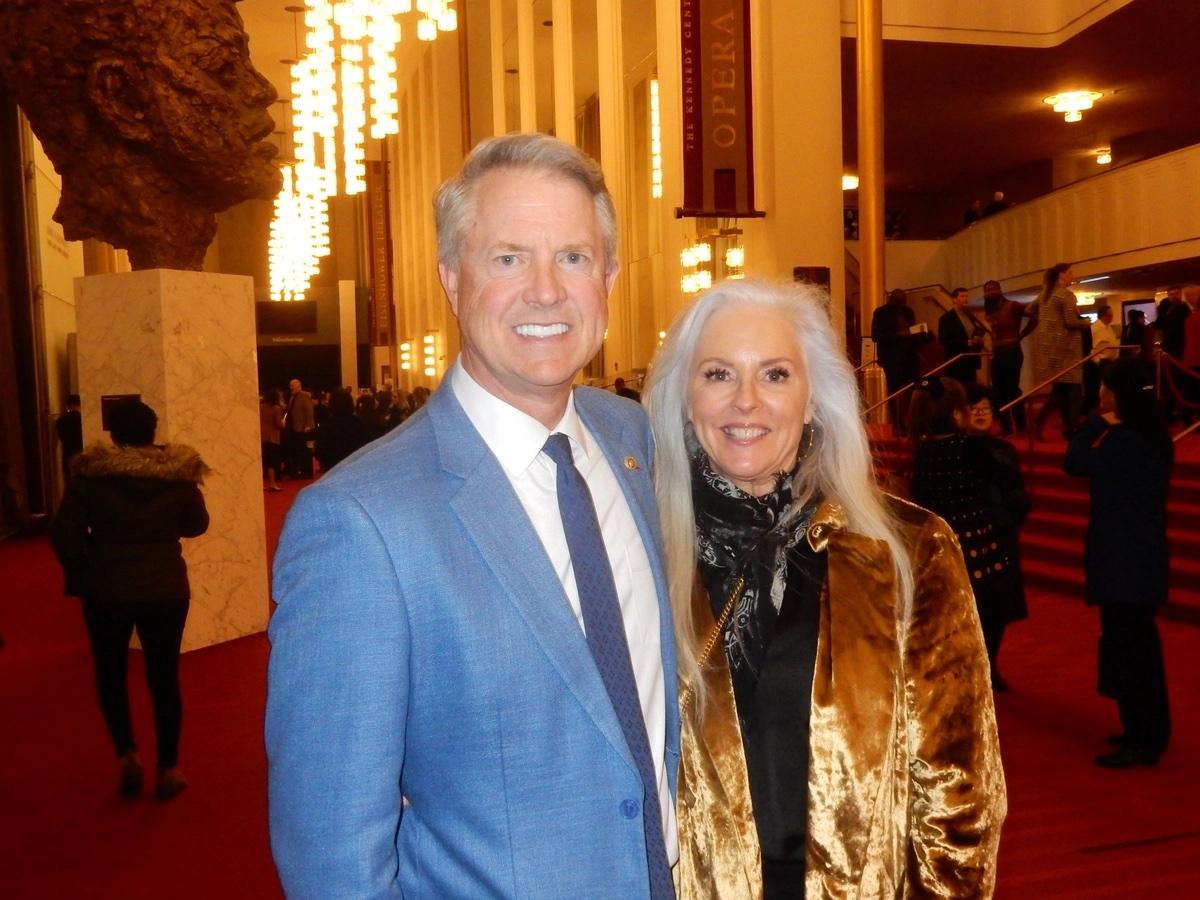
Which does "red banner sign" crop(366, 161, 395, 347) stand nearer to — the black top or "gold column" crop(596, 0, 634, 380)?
"gold column" crop(596, 0, 634, 380)

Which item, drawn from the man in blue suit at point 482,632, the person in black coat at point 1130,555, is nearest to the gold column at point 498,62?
the person in black coat at point 1130,555

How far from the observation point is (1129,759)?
194 inches

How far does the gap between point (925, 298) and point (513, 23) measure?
10631 millimetres

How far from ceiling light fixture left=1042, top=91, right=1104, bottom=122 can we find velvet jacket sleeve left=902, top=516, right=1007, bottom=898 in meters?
18.7

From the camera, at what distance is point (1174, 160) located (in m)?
16.0

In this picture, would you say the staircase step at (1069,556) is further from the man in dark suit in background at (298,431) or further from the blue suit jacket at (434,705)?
the man in dark suit in background at (298,431)

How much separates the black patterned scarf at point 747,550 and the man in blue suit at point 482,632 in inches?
12.3

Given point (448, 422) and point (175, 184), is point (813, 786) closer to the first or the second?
point (448, 422)

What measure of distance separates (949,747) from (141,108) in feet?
21.0

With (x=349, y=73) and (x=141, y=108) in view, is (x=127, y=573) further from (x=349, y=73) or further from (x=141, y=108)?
(x=349, y=73)

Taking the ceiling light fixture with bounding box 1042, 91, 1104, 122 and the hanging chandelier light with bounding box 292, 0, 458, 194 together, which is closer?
the hanging chandelier light with bounding box 292, 0, 458, 194

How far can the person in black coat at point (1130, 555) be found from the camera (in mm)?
4957

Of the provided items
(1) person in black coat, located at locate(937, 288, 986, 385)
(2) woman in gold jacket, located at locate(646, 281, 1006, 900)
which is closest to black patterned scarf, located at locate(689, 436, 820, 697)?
(2) woman in gold jacket, located at locate(646, 281, 1006, 900)

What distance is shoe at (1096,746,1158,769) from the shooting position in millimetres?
4926
